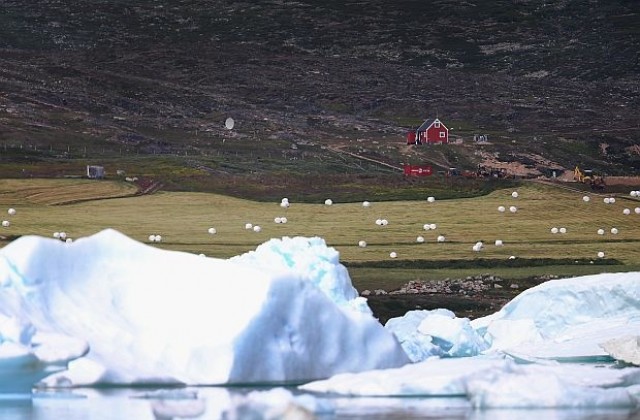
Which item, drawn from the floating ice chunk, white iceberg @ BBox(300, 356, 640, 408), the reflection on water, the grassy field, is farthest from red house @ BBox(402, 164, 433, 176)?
the reflection on water

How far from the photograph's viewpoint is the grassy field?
180 ft

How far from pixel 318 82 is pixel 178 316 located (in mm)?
100141

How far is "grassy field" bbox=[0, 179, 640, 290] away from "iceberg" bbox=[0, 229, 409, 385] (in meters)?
19.0

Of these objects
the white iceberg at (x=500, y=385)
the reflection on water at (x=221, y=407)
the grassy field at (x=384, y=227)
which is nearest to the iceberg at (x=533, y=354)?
the white iceberg at (x=500, y=385)

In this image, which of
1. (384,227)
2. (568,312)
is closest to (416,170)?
(384,227)

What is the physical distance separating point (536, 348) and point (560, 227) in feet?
94.2

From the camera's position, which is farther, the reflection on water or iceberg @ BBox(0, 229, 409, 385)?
iceberg @ BBox(0, 229, 409, 385)

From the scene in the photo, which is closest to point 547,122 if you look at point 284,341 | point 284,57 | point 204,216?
point 284,57

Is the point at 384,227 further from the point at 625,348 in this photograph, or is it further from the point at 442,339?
the point at 625,348

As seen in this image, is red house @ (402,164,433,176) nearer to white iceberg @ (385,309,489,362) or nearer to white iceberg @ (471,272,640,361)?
white iceberg @ (471,272,640,361)

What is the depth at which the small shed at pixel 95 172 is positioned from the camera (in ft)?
256

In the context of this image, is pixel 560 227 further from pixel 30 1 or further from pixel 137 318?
pixel 30 1

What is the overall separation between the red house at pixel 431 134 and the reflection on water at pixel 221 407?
77305mm

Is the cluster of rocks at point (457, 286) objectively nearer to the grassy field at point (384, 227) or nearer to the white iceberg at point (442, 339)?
the grassy field at point (384, 227)
